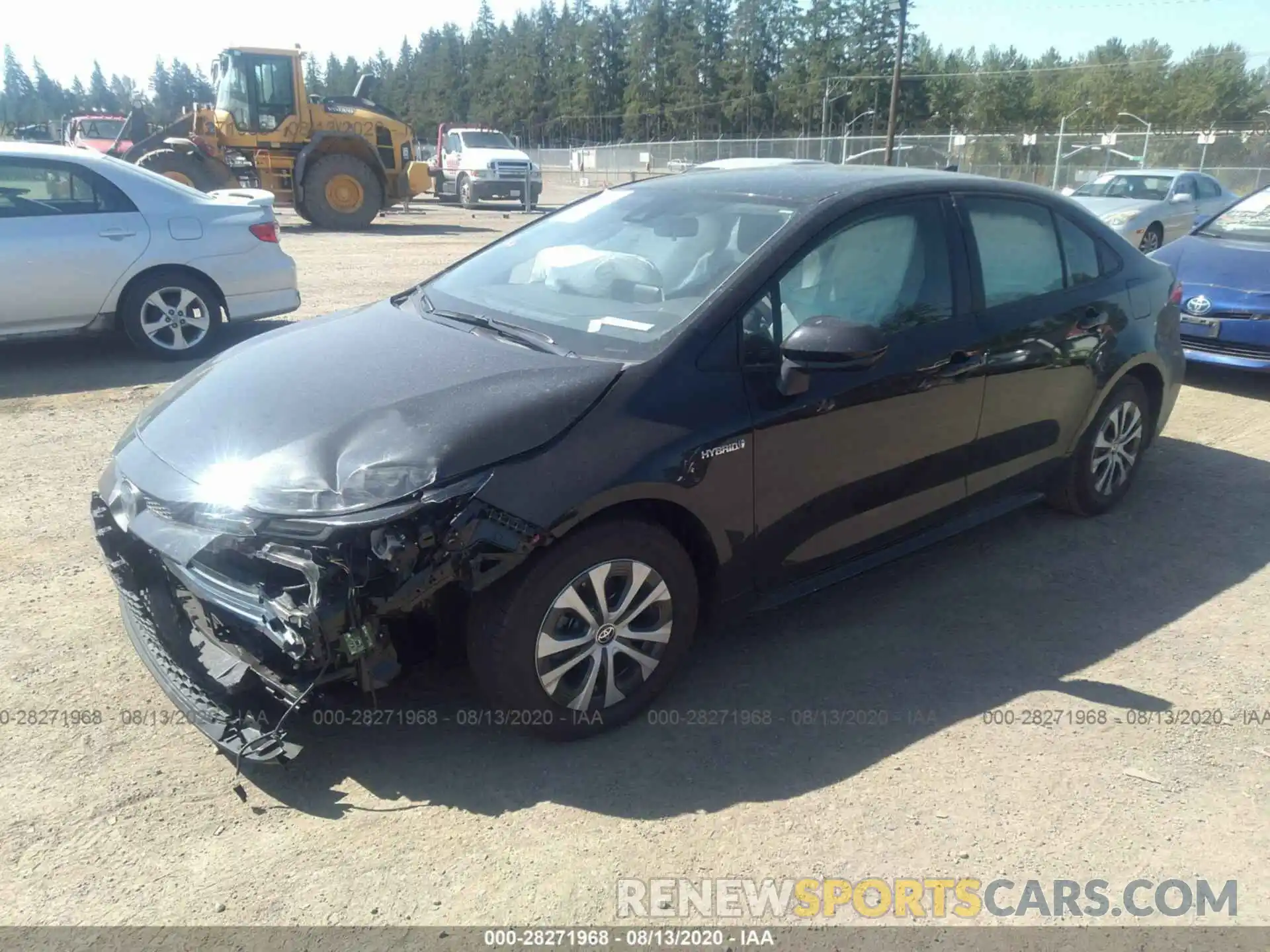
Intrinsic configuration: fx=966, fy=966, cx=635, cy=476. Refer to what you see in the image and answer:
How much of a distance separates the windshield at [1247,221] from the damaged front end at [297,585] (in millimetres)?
8207

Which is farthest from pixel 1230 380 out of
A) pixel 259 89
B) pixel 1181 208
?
pixel 259 89

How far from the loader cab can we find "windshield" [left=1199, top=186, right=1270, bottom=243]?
1576 cm

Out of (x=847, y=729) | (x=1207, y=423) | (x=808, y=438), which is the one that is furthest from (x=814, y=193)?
(x=1207, y=423)

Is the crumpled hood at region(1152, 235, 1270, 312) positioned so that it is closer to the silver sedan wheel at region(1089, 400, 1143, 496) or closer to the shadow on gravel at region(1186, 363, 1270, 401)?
the shadow on gravel at region(1186, 363, 1270, 401)

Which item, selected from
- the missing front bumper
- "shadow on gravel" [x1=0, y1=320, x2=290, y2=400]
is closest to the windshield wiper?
the missing front bumper

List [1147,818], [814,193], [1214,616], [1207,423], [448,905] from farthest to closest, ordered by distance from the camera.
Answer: [1207,423], [1214,616], [814,193], [1147,818], [448,905]

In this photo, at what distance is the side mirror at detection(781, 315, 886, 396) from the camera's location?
310cm

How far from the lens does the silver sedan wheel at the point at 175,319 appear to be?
7387 millimetres

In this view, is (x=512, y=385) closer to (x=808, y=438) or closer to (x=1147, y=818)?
(x=808, y=438)

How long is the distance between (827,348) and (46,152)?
6557mm

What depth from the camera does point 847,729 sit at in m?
3.19

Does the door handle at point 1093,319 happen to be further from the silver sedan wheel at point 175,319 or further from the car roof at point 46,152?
the car roof at point 46,152

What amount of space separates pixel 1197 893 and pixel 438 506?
2247 mm

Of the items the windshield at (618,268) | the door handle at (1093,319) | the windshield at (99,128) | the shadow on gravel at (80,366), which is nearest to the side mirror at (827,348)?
the windshield at (618,268)
